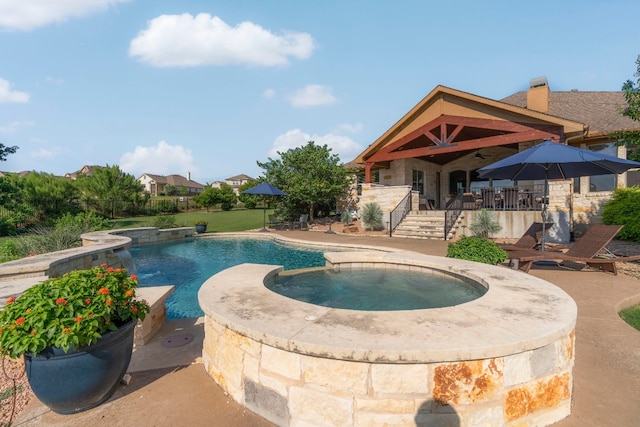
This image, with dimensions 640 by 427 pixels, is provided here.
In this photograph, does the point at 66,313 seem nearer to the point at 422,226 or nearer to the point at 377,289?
the point at 377,289

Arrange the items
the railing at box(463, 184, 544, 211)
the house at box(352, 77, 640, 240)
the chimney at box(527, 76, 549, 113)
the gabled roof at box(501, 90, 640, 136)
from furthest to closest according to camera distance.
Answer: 1. the chimney at box(527, 76, 549, 113)
2. the gabled roof at box(501, 90, 640, 136)
3. the railing at box(463, 184, 544, 211)
4. the house at box(352, 77, 640, 240)

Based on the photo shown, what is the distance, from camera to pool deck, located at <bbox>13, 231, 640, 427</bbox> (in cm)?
232

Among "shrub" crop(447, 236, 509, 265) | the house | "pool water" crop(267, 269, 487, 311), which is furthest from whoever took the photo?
the house

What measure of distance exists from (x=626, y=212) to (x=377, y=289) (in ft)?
37.6

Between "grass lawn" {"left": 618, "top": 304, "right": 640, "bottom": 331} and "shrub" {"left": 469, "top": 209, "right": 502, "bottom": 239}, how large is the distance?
7.06 meters

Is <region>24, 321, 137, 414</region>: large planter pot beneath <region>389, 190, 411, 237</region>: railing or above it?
beneath

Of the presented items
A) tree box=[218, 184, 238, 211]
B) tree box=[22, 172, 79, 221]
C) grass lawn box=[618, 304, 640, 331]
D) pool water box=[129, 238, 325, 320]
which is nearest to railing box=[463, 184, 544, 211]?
grass lawn box=[618, 304, 640, 331]

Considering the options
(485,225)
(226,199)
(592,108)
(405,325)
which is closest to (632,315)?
(405,325)

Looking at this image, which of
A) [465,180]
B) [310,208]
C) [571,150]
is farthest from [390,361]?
[465,180]

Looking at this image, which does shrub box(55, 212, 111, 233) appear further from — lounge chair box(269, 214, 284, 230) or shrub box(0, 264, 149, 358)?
shrub box(0, 264, 149, 358)

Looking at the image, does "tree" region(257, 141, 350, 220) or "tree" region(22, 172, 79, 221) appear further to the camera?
"tree" region(22, 172, 79, 221)

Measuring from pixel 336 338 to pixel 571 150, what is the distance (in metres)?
7.64

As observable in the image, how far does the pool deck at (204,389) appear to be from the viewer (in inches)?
91.2

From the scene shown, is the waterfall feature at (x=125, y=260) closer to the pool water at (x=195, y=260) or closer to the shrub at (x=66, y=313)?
the pool water at (x=195, y=260)
